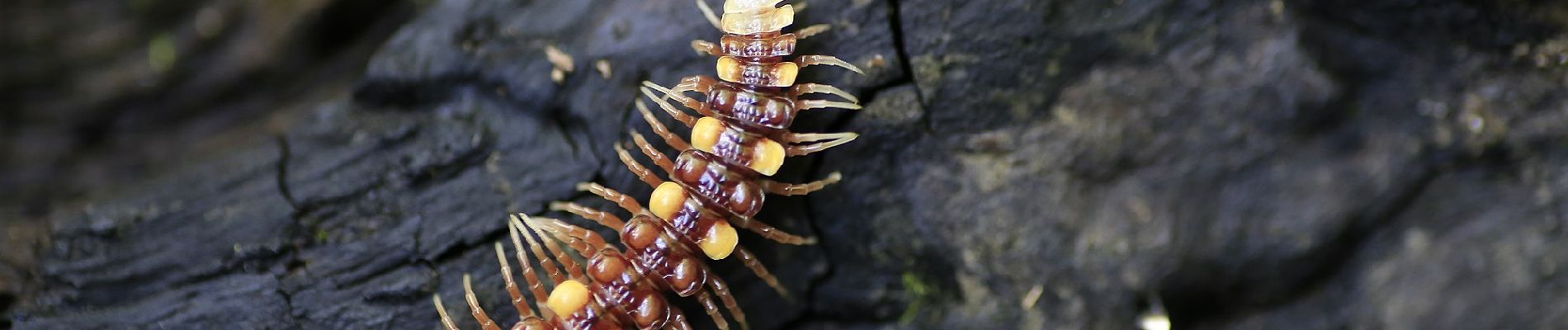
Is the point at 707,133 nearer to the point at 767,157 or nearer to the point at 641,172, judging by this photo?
the point at 767,157

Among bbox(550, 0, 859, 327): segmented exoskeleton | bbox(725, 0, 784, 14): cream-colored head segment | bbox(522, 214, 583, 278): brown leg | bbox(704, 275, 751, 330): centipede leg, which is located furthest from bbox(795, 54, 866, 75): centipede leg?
bbox(522, 214, 583, 278): brown leg

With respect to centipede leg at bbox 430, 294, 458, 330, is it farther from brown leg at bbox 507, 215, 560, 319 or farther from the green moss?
the green moss

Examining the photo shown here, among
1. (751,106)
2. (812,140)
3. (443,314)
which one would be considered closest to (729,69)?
(751,106)

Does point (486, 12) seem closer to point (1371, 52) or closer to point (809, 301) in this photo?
point (809, 301)

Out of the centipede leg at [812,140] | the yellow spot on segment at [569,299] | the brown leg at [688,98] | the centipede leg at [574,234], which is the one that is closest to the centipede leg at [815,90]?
the centipede leg at [812,140]

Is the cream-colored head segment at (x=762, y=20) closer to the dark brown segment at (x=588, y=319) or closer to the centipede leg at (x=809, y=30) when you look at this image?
the centipede leg at (x=809, y=30)

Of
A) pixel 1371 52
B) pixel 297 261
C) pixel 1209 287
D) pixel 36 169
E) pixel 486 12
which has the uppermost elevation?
pixel 36 169

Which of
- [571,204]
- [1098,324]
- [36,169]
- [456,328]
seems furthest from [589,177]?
[36,169]
